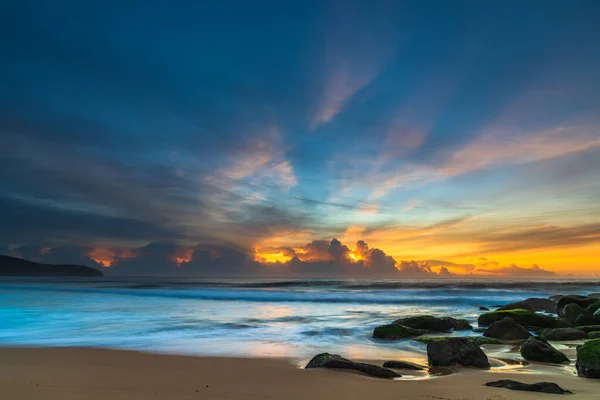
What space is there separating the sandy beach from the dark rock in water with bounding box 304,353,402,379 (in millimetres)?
248

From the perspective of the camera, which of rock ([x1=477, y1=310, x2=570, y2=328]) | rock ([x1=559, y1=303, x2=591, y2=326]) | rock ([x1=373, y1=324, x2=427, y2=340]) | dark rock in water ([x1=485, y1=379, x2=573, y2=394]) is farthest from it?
rock ([x1=559, y1=303, x2=591, y2=326])

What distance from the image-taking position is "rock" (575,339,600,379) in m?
8.59

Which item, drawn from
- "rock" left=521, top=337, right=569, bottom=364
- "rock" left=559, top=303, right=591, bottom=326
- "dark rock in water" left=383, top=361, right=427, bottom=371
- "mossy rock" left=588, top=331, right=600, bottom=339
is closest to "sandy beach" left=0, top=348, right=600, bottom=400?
"rock" left=521, top=337, right=569, bottom=364

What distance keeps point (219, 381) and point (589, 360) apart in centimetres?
765

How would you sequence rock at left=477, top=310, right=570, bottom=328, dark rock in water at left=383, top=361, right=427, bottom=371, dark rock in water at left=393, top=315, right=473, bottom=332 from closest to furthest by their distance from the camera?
dark rock in water at left=383, top=361, right=427, bottom=371 < dark rock in water at left=393, top=315, right=473, bottom=332 < rock at left=477, top=310, right=570, bottom=328

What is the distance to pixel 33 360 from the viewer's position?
401 inches

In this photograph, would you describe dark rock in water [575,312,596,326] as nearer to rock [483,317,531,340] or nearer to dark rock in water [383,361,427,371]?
rock [483,317,531,340]

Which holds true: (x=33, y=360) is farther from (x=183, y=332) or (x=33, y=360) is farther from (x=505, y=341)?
(x=505, y=341)

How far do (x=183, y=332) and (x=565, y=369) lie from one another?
13287 millimetres

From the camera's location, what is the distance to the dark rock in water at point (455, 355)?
32.1 feet

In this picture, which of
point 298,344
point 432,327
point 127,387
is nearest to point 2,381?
point 127,387

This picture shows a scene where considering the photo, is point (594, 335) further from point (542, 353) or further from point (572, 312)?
point (572, 312)

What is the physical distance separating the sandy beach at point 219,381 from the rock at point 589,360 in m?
0.36

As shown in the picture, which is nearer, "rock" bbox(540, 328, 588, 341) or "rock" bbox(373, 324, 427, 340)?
"rock" bbox(540, 328, 588, 341)
